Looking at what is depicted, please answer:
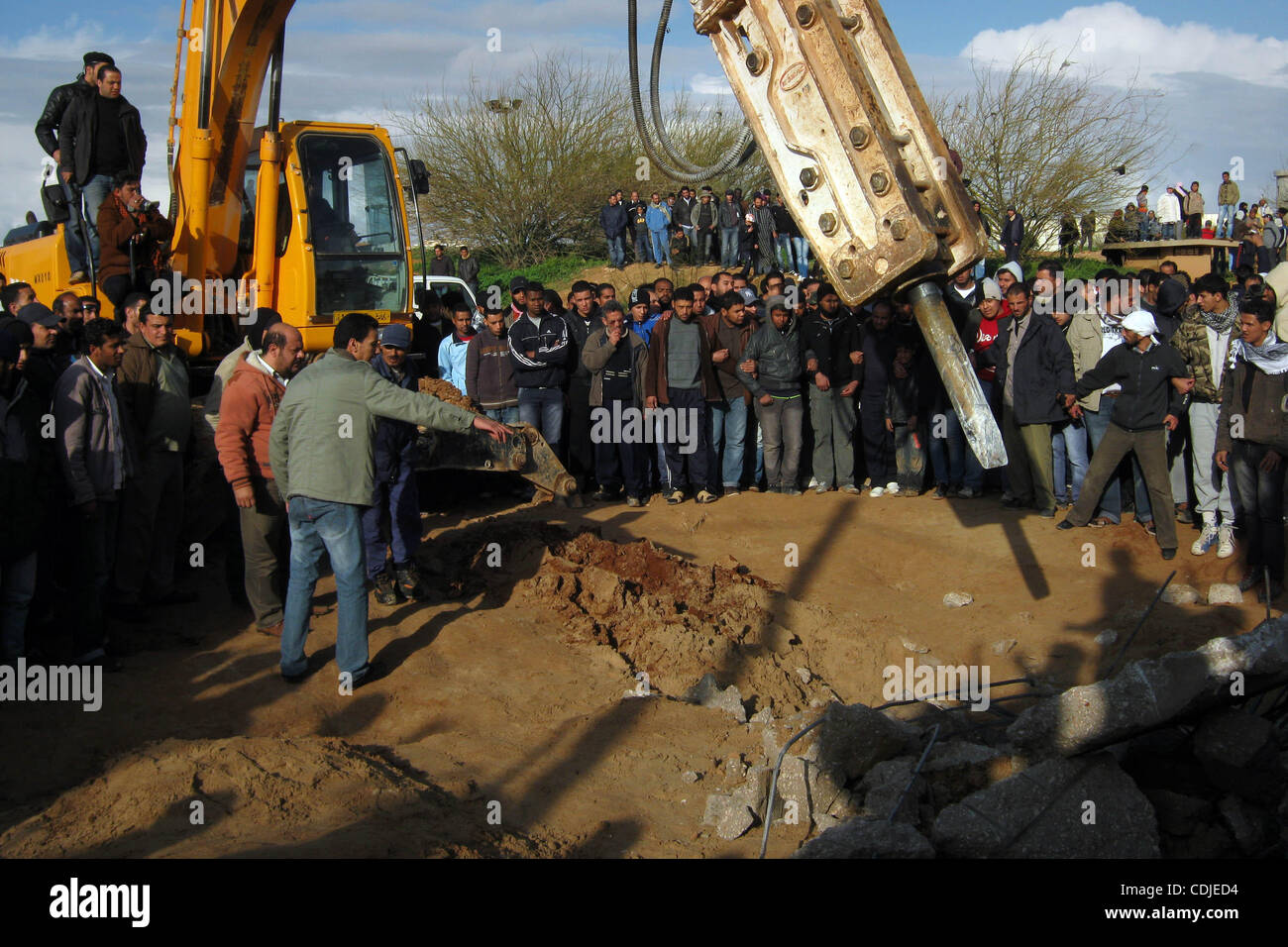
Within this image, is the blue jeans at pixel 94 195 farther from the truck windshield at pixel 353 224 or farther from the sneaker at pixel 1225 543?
the sneaker at pixel 1225 543

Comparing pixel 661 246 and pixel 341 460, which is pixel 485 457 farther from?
pixel 661 246

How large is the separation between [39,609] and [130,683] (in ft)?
3.56

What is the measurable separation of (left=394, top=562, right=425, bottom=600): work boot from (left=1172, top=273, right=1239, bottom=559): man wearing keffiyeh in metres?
6.30

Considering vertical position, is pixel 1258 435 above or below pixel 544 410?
below

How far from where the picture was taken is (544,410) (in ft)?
35.1

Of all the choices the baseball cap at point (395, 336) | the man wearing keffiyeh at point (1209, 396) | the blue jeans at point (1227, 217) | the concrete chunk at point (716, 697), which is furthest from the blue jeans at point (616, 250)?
the concrete chunk at point (716, 697)

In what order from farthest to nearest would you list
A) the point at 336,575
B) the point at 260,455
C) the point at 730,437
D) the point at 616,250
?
the point at 616,250
the point at 730,437
the point at 260,455
the point at 336,575

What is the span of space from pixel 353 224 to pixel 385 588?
419 centimetres

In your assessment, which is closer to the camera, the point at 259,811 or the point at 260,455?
the point at 259,811

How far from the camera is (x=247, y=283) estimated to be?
9711mm

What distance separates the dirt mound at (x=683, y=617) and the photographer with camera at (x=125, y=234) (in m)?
4.21

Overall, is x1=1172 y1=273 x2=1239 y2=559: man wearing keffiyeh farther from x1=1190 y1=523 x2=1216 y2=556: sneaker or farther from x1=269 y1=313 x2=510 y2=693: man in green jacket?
x1=269 y1=313 x2=510 y2=693: man in green jacket

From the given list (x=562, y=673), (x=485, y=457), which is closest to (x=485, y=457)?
(x=485, y=457)

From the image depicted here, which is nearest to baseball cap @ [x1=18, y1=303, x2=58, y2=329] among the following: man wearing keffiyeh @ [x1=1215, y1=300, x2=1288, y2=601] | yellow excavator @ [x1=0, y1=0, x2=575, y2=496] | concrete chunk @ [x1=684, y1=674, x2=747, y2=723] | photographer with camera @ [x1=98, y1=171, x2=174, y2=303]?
photographer with camera @ [x1=98, y1=171, x2=174, y2=303]
